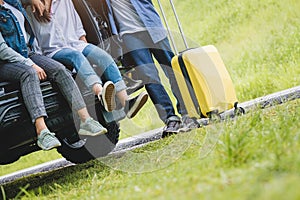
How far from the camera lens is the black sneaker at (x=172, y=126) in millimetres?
4715

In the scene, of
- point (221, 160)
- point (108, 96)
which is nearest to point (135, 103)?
point (108, 96)

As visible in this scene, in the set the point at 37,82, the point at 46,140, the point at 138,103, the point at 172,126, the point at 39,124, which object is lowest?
the point at 172,126

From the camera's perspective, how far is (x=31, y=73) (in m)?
3.64

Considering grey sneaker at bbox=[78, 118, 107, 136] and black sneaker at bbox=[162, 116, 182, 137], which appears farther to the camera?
black sneaker at bbox=[162, 116, 182, 137]

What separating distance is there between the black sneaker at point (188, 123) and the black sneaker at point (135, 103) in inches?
20.6

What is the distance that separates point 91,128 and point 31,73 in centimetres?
54

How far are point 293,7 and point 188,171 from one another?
915cm

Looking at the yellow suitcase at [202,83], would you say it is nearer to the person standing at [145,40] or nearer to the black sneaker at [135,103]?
the person standing at [145,40]

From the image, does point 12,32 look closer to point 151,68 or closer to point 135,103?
point 135,103

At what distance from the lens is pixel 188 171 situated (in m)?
2.59

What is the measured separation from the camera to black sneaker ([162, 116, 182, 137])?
4.71 meters

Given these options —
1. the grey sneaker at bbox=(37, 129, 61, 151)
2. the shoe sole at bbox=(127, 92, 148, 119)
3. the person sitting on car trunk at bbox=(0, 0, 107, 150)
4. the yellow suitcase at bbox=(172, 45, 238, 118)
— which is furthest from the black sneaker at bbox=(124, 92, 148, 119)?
the grey sneaker at bbox=(37, 129, 61, 151)

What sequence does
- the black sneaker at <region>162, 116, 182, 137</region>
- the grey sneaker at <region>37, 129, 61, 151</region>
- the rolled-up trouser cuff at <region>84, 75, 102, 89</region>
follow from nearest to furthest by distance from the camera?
the grey sneaker at <region>37, 129, 61, 151</region> → the rolled-up trouser cuff at <region>84, 75, 102, 89</region> → the black sneaker at <region>162, 116, 182, 137</region>

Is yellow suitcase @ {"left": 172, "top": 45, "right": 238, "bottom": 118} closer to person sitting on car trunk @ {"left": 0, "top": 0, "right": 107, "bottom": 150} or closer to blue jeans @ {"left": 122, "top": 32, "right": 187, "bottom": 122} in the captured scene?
blue jeans @ {"left": 122, "top": 32, "right": 187, "bottom": 122}
